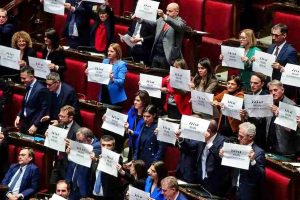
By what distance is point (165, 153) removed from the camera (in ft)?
19.2

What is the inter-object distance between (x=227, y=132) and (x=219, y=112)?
5.9 inches

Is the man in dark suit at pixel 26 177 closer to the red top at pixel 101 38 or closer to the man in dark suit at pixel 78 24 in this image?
the red top at pixel 101 38

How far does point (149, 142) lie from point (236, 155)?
0.80 meters

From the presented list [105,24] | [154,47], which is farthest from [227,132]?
[105,24]

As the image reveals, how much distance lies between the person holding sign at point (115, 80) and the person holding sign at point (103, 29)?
0.42 m

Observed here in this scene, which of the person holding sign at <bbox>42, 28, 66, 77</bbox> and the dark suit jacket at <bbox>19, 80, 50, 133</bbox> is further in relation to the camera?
the person holding sign at <bbox>42, 28, 66, 77</bbox>

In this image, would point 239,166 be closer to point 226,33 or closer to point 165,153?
point 165,153

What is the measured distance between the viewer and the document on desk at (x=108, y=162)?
557 centimetres

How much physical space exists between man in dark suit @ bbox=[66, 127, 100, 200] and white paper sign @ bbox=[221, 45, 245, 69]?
0.96 metres

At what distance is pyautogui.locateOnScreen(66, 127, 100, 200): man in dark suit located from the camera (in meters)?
5.80

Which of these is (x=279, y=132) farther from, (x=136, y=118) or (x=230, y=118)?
(x=136, y=118)

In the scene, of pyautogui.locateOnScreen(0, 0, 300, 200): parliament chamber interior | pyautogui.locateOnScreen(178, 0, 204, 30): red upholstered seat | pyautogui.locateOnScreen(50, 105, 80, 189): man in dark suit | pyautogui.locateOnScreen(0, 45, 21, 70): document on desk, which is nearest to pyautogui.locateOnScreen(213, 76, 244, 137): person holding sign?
pyautogui.locateOnScreen(0, 0, 300, 200): parliament chamber interior

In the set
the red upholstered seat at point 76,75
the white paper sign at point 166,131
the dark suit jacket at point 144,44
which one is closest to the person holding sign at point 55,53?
the red upholstered seat at point 76,75

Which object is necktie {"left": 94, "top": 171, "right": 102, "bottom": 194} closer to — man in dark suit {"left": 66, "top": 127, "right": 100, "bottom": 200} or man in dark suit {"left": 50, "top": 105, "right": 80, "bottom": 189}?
man in dark suit {"left": 66, "top": 127, "right": 100, "bottom": 200}
